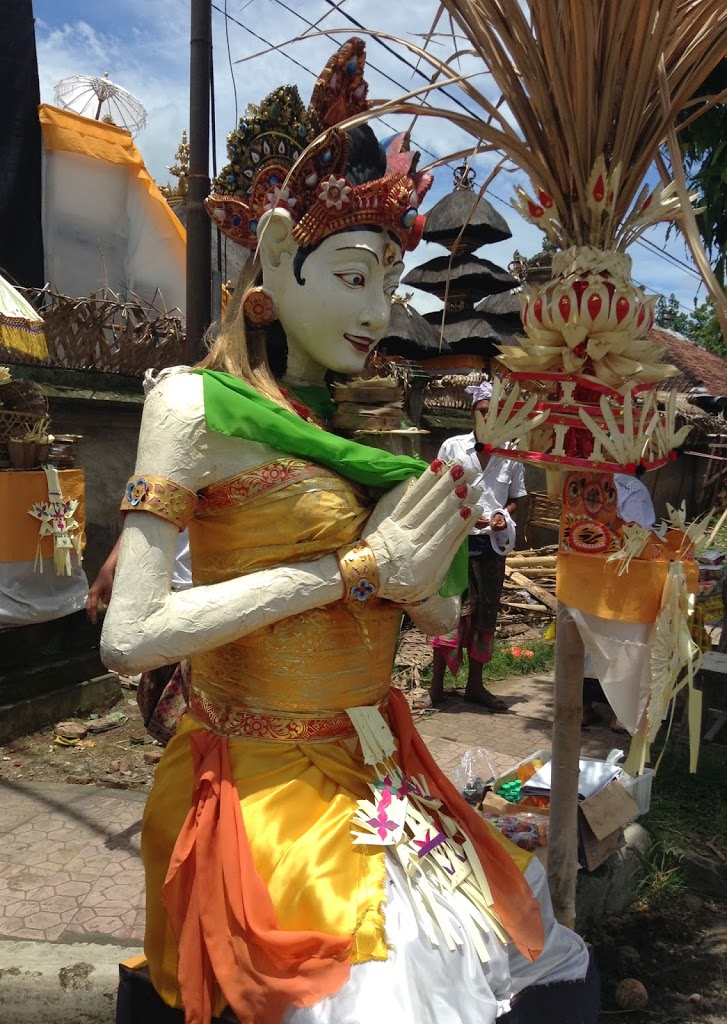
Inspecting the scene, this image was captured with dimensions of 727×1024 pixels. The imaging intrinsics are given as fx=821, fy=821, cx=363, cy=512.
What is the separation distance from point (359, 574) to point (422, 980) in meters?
0.70

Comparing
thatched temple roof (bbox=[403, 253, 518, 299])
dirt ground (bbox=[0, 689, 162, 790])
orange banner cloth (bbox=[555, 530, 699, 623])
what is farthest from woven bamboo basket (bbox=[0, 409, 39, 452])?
thatched temple roof (bbox=[403, 253, 518, 299])

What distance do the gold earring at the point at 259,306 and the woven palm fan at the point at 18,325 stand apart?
3.14m

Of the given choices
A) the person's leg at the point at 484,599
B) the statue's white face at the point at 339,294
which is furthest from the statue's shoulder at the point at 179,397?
the person's leg at the point at 484,599

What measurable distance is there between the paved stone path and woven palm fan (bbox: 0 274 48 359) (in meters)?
2.32

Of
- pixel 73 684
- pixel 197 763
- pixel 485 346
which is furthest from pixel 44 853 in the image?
pixel 485 346

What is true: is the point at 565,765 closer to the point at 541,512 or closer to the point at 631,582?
the point at 631,582

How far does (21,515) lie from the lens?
448cm

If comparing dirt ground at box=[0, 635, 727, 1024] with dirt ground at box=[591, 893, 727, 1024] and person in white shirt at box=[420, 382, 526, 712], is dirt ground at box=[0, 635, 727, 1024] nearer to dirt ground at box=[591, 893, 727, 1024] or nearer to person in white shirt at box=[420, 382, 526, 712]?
dirt ground at box=[591, 893, 727, 1024]

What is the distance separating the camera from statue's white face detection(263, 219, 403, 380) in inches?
68.6

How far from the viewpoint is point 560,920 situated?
2115 millimetres

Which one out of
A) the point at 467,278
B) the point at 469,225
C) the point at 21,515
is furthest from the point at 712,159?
the point at 467,278

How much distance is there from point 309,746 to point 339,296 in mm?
933

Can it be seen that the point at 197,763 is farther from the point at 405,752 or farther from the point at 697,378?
the point at 697,378

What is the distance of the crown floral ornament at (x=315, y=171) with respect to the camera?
173 centimetres
